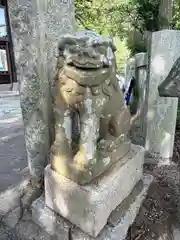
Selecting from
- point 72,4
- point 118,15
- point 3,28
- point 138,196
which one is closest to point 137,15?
point 118,15

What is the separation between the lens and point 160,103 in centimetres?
187

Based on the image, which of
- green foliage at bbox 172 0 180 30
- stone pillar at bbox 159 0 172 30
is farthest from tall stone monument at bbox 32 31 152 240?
green foliage at bbox 172 0 180 30

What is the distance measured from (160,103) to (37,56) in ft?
3.51

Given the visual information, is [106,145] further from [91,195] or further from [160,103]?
[160,103]

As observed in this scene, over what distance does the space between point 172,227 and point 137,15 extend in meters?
4.90

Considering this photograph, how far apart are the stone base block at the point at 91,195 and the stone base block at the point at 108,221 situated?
0.03m

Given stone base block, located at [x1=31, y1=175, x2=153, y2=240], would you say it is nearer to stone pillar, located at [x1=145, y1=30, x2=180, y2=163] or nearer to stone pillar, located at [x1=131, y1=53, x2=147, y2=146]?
stone pillar, located at [x1=145, y1=30, x2=180, y2=163]

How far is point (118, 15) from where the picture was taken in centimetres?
590

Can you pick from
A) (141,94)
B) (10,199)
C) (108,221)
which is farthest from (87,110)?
(141,94)

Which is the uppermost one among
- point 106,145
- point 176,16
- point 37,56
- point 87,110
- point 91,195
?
point 176,16

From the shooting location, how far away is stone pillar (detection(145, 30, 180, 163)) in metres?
1.73

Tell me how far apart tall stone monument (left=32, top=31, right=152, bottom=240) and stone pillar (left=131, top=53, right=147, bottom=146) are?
0.83m

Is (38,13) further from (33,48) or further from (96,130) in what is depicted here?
(96,130)

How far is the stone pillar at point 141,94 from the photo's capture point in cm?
203
